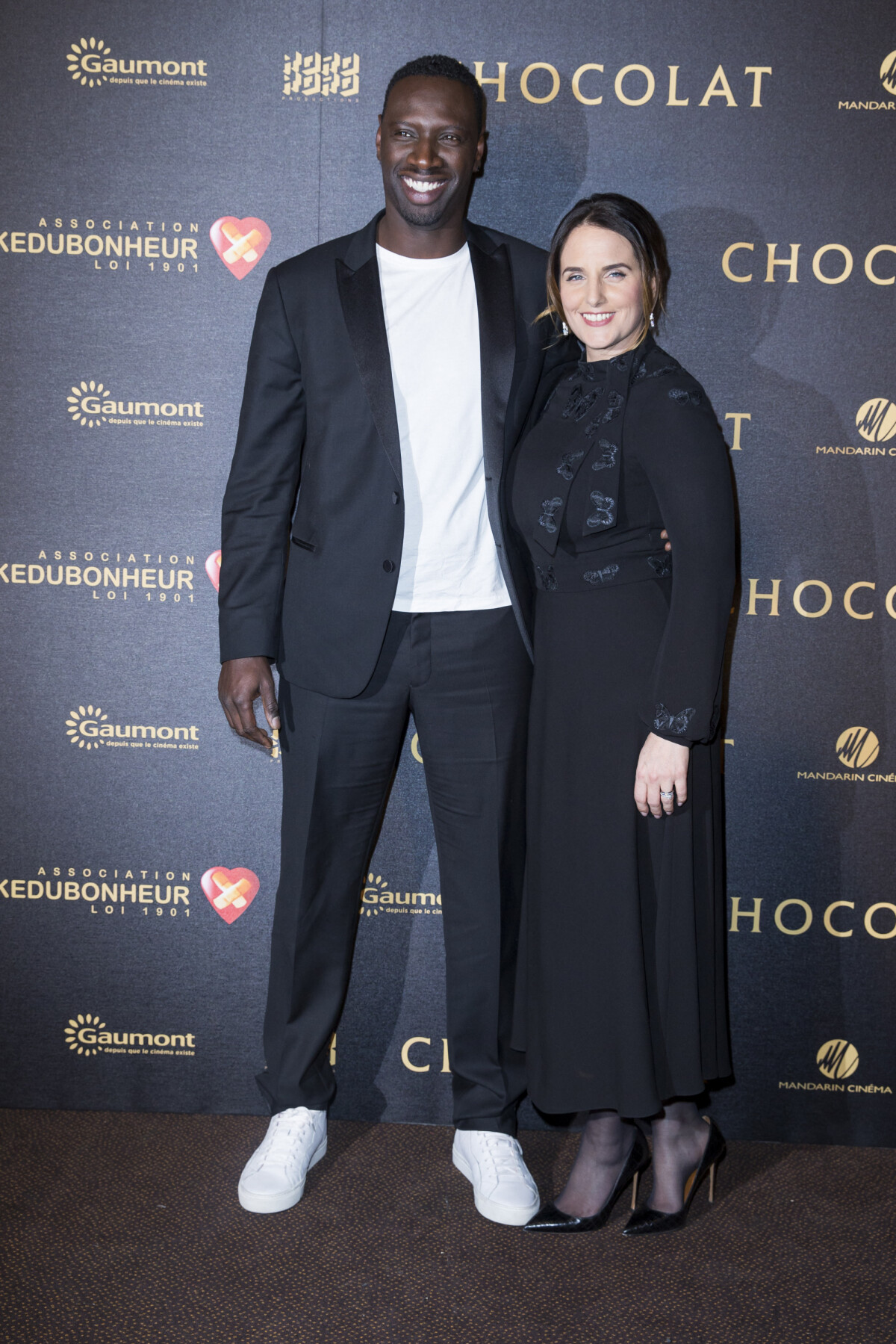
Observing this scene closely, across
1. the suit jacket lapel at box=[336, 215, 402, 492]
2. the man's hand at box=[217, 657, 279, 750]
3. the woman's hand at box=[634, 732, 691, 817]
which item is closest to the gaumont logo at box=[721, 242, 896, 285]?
the suit jacket lapel at box=[336, 215, 402, 492]

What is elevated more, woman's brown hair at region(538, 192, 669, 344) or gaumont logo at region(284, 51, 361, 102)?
gaumont logo at region(284, 51, 361, 102)

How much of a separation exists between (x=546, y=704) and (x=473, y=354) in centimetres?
69

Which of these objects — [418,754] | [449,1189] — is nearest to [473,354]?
[418,754]

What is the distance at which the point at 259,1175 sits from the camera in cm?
201

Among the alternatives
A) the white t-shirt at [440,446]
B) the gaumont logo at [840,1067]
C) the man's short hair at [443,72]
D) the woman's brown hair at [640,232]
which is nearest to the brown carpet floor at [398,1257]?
the gaumont logo at [840,1067]

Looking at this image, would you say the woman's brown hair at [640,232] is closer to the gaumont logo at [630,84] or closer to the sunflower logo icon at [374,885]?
the gaumont logo at [630,84]

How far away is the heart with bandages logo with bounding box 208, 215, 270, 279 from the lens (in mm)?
2199

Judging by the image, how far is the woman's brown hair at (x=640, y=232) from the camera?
5.78 ft

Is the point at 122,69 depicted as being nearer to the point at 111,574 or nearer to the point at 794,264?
the point at 111,574

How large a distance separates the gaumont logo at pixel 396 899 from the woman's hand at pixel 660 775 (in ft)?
2.58

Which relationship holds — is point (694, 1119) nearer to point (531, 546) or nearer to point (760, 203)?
point (531, 546)

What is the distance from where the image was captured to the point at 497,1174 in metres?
2.01

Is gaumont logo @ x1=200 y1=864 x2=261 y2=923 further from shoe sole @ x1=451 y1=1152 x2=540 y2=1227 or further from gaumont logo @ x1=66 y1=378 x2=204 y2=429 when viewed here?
gaumont logo @ x1=66 y1=378 x2=204 y2=429

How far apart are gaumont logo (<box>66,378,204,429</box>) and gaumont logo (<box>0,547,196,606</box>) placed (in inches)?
11.3
